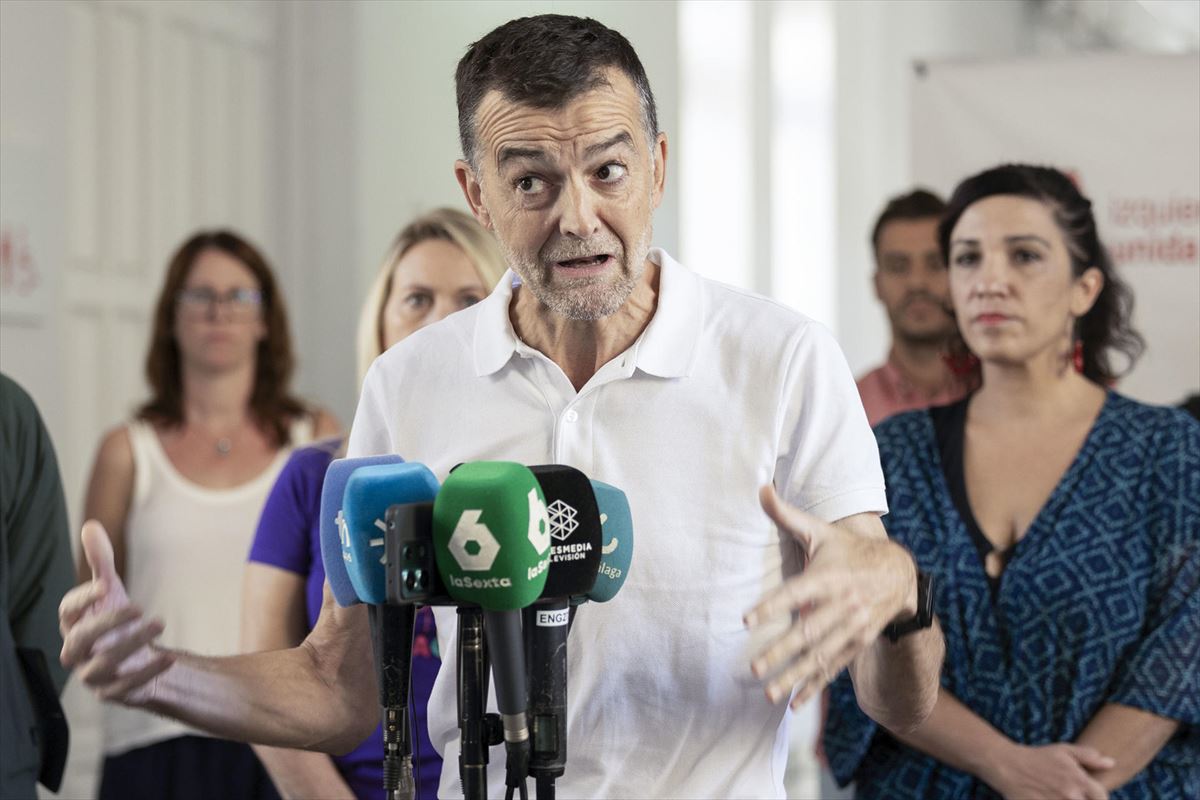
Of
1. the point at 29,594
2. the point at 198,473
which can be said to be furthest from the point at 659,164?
the point at 198,473

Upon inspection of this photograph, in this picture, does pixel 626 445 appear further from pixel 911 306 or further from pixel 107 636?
pixel 911 306

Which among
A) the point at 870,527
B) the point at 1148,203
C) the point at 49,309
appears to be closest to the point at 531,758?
the point at 870,527

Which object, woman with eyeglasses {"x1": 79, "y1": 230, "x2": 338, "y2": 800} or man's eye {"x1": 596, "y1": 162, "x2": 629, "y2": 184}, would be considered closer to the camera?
man's eye {"x1": 596, "y1": 162, "x2": 629, "y2": 184}

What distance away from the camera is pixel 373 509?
1.20 m

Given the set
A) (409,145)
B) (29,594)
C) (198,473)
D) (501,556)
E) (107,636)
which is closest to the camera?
(501,556)

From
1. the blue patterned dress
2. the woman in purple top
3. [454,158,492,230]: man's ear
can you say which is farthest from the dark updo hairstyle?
[454,158,492,230]: man's ear

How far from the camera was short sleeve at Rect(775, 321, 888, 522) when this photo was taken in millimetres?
1470

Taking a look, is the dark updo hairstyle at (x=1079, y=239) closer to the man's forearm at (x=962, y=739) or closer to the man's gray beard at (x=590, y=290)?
the man's forearm at (x=962, y=739)

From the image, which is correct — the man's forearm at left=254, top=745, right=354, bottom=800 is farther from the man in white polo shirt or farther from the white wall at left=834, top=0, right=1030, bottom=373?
the white wall at left=834, top=0, right=1030, bottom=373

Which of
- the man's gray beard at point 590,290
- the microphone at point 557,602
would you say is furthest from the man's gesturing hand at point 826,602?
the man's gray beard at point 590,290

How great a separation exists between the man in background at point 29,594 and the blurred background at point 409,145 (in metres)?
0.97

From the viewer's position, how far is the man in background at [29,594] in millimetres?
2482

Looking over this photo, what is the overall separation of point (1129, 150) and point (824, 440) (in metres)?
1.89

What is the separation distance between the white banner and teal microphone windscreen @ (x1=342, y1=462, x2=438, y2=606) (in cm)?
219
